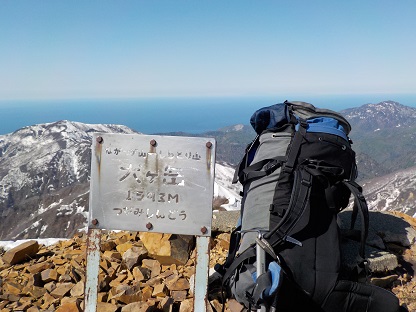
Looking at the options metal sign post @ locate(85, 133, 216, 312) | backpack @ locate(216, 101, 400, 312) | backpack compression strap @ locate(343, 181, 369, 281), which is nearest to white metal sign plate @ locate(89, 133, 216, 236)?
metal sign post @ locate(85, 133, 216, 312)

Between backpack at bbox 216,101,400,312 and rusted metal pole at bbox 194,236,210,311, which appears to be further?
rusted metal pole at bbox 194,236,210,311

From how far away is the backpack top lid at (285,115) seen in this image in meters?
5.86

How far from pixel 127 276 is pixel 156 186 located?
2.48 metres

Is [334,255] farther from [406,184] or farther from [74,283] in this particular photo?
[406,184]

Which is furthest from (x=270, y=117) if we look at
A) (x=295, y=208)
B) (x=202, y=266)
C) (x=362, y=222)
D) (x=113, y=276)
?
(x=113, y=276)

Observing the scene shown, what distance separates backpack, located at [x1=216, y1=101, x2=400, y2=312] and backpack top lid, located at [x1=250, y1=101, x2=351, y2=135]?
0.05 ft

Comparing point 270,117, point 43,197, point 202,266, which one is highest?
point 270,117

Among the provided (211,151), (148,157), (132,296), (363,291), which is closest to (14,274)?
(132,296)

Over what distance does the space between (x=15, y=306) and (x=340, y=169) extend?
17.9ft

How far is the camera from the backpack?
457 cm

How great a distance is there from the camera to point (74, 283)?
21.6 feet

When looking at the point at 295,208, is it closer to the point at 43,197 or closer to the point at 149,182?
the point at 149,182

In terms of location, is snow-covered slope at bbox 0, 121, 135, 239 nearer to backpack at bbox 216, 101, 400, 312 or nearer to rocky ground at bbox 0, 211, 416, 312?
rocky ground at bbox 0, 211, 416, 312

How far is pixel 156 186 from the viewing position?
4918 mm
